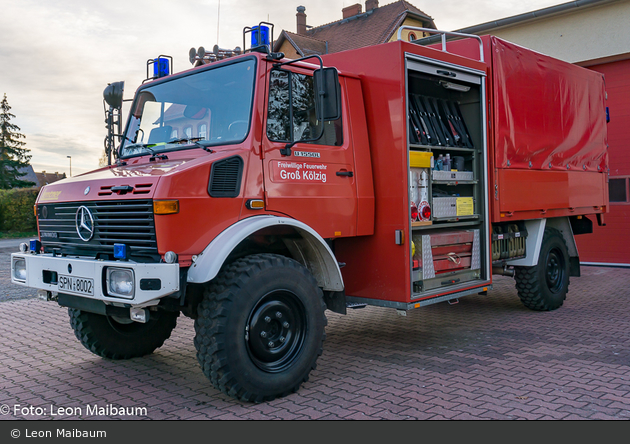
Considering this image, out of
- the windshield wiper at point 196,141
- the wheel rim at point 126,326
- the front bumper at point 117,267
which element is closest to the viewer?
the front bumper at point 117,267

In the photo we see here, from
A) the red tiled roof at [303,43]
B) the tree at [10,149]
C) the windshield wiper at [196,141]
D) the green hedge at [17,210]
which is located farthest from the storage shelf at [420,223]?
the tree at [10,149]

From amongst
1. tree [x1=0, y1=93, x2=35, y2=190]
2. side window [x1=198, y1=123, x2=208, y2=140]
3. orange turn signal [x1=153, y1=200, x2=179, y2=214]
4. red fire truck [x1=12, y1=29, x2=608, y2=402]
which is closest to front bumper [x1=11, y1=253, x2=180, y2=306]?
red fire truck [x1=12, y1=29, x2=608, y2=402]

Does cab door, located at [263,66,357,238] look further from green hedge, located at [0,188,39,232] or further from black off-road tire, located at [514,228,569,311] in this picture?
green hedge, located at [0,188,39,232]

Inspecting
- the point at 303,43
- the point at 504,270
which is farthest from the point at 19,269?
the point at 303,43

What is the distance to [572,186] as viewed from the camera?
26.2ft

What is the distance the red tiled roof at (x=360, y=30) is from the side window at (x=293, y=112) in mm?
25157

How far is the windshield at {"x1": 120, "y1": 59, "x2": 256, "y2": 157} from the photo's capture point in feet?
15.0

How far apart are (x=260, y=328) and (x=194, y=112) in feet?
6.65

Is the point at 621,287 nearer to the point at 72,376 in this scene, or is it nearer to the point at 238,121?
the point at 238,121

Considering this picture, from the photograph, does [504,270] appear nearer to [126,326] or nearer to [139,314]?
[126,326]

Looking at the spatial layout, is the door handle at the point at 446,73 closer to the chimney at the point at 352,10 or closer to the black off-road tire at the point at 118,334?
the black off-road tire at the point at 118,334

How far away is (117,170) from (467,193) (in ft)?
12.9

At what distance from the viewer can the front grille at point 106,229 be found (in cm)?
397

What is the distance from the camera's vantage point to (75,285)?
4148 mm
